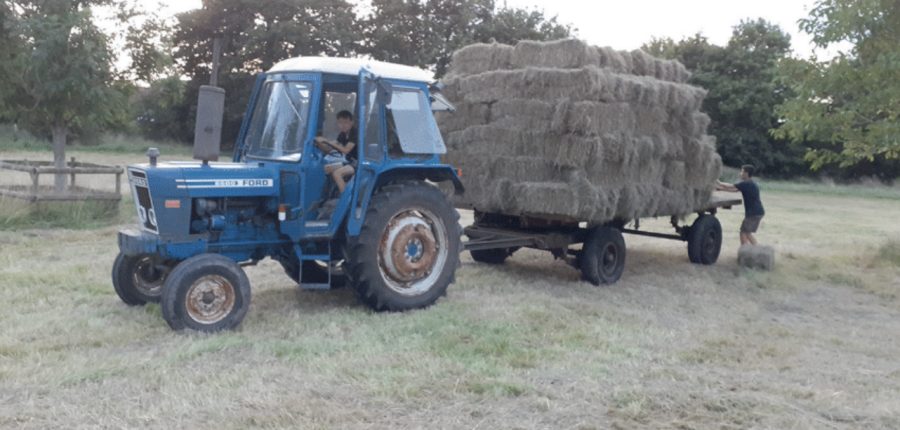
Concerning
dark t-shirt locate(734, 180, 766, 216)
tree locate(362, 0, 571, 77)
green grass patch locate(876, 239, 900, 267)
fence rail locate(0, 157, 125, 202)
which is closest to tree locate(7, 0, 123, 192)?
fence rail locate(0, 157, 125, 202)

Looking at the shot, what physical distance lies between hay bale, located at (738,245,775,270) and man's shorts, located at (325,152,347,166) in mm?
7163

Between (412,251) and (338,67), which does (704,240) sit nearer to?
(412,251)

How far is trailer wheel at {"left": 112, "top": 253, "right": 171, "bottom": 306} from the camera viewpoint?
7852 millimetres

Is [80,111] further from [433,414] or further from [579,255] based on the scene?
[433,414]

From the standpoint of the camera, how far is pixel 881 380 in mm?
6594

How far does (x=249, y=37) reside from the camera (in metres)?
38.4

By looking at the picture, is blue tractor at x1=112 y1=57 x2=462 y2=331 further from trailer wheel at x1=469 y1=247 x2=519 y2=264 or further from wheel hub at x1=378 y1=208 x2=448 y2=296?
trailer wheel at x1=469 y1=247 x2=519 y2=264

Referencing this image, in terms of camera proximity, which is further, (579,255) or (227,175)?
(579,255)

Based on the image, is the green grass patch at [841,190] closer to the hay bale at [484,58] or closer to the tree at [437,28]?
the tree at [437,28]

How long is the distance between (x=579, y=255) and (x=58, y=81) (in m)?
9.67

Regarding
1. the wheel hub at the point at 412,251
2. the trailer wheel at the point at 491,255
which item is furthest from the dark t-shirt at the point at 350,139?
the trailer wheel at the point at 491,255

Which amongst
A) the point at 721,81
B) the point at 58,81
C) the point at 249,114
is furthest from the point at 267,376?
the point at 721,81

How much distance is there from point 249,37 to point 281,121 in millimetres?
32260

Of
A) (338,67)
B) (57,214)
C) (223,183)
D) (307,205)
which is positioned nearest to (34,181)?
(57,214)
